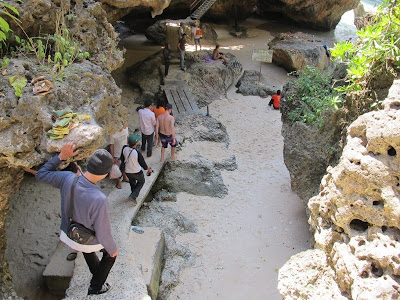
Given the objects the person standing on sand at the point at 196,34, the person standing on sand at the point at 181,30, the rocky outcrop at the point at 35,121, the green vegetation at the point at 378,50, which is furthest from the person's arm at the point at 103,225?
the person standing on sand at the point at 196,34

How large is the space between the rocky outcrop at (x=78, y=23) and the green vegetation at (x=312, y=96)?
335cm

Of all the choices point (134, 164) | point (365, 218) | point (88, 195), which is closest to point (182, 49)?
point (134, 164)

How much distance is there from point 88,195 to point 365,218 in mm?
2614

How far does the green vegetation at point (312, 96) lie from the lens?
5551mm

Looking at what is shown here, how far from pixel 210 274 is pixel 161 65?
Answer: 8.30m

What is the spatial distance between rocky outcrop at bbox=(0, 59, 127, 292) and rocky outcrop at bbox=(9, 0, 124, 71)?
781 millimetres

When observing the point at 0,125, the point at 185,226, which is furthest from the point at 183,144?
the point at 0,125

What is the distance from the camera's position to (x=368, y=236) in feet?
10.9

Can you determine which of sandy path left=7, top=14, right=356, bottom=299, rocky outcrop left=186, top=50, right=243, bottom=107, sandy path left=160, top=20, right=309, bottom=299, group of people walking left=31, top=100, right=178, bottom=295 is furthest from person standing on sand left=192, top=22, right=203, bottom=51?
group of people walking left=31, top=100, right=178, bottom=295

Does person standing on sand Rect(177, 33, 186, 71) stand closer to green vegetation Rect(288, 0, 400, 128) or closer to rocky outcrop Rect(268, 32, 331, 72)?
rocky outcrop Rect(268, 32, 331, 72)

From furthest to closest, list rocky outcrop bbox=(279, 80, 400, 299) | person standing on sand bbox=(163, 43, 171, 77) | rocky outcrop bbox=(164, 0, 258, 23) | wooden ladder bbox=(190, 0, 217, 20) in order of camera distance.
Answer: rocky outcrop bbox=(164, 0, 258, 23)
wooden ladder bbox=(190, 0, 217, 20)
person standing on sand bbox=(163, 43, 171, 77)
rocky outcrop bbox=(279, 80, 400, 299)

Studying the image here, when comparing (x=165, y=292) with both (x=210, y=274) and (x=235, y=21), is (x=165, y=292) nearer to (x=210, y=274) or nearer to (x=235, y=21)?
(x=210, y=274)

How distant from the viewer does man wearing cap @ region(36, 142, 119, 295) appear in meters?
3.20

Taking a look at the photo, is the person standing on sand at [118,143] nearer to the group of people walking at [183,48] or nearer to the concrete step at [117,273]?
the concrete step at [117,273]
